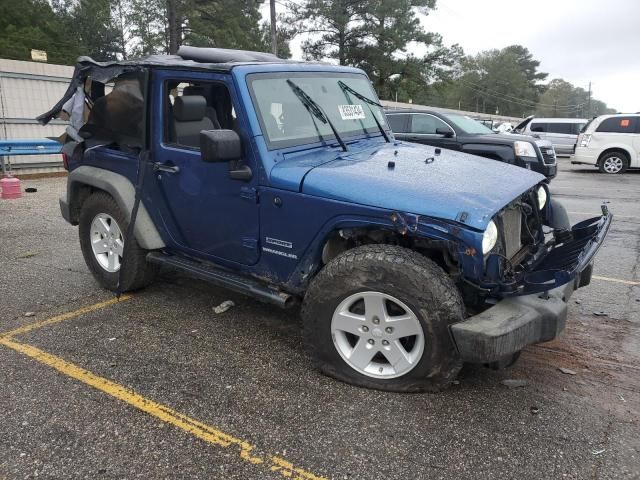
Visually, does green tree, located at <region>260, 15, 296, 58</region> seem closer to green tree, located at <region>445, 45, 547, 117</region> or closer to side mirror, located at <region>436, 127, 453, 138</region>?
side mirror, located at <region>436, 127, 453, 138</region>

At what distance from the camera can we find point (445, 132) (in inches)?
398

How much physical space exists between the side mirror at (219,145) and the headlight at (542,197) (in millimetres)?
2275

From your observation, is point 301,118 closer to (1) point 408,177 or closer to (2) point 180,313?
(1) point 408,177

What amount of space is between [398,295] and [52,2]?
58.3m

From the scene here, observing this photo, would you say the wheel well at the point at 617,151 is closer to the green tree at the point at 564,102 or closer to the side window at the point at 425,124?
the side window at the point at 425,124

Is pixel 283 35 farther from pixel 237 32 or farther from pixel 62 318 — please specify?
pixel 62 318

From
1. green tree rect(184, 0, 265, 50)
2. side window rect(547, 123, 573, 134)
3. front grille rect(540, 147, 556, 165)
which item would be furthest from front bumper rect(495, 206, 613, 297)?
green tree rect(184, 0, 265, 50)

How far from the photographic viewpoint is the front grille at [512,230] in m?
3.30

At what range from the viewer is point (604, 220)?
3678 mm

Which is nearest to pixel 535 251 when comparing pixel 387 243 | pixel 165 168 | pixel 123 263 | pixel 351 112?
pixel 387 243

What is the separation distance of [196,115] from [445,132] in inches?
291

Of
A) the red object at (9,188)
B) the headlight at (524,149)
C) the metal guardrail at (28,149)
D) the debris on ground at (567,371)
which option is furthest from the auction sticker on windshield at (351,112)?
the metal guardrail at (28,149)

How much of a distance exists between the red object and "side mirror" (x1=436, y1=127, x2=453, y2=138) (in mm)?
8174

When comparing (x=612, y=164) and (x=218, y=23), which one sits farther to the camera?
(x=218, y=23)
